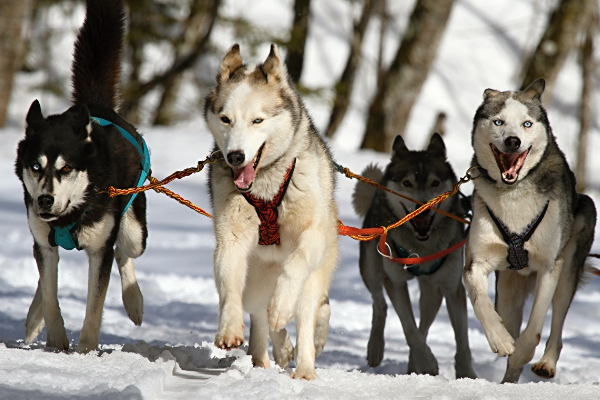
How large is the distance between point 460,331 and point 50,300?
2.71 metres

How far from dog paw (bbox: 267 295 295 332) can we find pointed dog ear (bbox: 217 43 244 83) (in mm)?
1172

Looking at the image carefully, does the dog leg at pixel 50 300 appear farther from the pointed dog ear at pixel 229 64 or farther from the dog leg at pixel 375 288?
the dog leg at pixel 375 288

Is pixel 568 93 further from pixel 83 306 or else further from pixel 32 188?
pixel 32 188

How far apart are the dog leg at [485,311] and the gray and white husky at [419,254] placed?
957 mm

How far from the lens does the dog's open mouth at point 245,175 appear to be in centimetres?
360

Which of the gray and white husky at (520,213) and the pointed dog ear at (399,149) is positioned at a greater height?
the pointed dog ear at (399,149)

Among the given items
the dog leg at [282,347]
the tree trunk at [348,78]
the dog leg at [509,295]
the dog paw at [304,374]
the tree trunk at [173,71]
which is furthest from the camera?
the tree trunk at [348,78]

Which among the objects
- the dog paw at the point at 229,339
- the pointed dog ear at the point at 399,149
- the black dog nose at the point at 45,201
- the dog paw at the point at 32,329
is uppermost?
the pointed dog ear at the point at 399,149

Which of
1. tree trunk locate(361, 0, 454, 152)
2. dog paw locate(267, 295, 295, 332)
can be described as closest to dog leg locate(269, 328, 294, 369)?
dog paw locate(267, 295, 295, 332)

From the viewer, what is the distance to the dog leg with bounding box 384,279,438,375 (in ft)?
16.1

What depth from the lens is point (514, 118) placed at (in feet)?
13.8

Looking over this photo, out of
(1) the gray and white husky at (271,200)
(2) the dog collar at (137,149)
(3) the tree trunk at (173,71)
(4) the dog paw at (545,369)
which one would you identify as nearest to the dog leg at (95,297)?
(2) the dog collar at (137,149)

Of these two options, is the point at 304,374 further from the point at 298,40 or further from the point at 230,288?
the point at 298,40

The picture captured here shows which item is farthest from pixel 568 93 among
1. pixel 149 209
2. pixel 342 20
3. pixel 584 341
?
pixel 584 341
